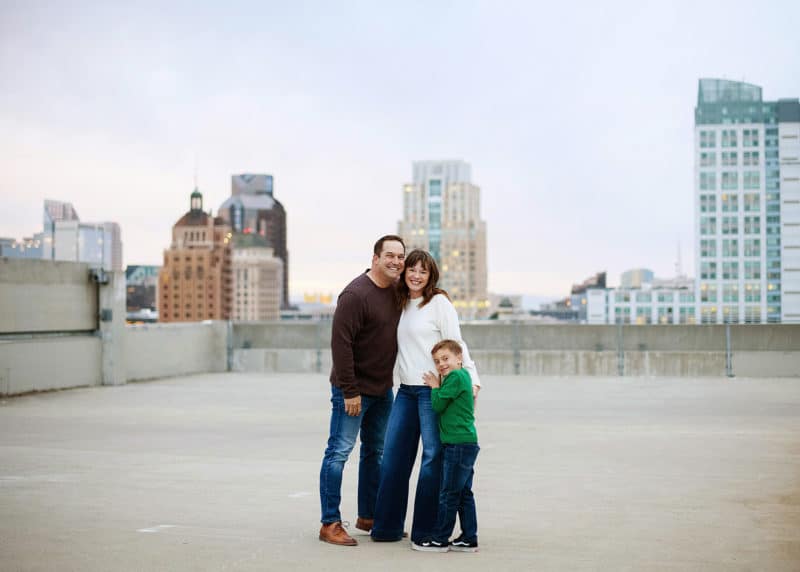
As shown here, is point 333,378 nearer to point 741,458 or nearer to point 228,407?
point 741,458

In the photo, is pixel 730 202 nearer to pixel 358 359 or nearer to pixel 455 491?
pixel 358 359

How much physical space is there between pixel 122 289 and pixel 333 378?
1396cm

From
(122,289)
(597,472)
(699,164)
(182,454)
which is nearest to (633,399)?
(597,472)

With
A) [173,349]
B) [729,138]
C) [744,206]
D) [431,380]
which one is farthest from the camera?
[729,138]

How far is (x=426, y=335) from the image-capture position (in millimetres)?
6309

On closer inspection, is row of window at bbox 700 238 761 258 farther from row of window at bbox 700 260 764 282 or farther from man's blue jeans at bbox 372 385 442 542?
man's blue jeans at bbox 372 385 442 542

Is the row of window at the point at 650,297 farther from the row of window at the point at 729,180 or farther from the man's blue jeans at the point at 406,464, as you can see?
the man's blue jeans at the point at 406,464

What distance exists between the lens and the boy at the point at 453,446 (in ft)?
19.9

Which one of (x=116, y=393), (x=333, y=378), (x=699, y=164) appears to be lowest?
(x=116, y=393)

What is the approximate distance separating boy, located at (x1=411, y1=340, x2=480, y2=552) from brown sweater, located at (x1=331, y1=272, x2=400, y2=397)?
0.49 meters

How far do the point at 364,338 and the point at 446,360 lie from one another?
0.69m

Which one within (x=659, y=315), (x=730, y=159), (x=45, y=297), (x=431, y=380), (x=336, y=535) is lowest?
(x=659, y=315)

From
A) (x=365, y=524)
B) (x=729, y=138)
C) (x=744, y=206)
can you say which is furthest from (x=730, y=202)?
(x=365, y=524)

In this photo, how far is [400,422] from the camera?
251 inches
